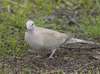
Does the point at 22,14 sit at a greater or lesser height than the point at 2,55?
greater

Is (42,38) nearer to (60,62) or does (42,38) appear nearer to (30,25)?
(30,25)

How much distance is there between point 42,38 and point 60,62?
0.50 m

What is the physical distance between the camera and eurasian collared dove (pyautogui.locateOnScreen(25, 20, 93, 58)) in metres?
7.44

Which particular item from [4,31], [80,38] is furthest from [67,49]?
[4,31]

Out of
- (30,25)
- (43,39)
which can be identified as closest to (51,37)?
(43,39)

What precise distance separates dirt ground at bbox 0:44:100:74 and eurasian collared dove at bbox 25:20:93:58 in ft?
0.82

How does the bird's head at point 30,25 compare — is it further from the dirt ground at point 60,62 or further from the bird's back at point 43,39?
the dirt ground at point 60,62

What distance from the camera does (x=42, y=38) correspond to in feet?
24.5

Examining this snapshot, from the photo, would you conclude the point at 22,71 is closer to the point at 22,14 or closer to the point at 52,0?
the point at 22,14

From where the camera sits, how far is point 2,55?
7.94 m

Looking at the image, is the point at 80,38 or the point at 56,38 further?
the point at 80,38

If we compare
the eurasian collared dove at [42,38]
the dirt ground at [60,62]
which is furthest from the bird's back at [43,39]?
the dirt ground at [60,62]

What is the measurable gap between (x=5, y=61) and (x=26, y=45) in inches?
19.8

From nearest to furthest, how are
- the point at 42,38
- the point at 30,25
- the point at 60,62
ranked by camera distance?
the point at 30,25
the point at 42,38
the point at 60,62
